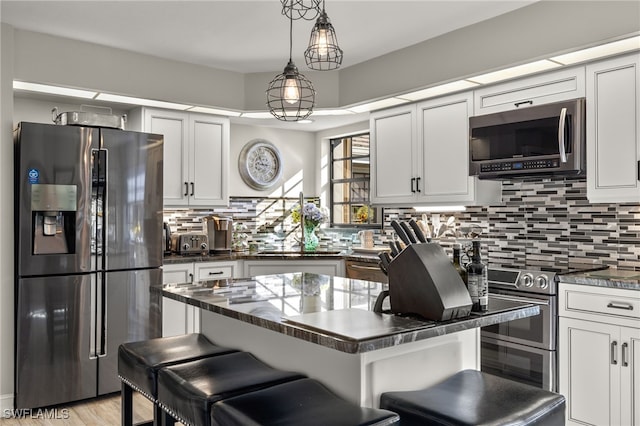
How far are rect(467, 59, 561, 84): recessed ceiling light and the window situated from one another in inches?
75.2

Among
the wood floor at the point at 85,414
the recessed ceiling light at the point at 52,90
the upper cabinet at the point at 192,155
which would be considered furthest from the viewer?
the upper cabinet at the point at 192,155

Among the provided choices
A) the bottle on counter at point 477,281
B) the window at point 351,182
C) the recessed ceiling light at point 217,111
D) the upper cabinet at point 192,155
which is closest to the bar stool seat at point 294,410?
the bottle on counter at point 477,281

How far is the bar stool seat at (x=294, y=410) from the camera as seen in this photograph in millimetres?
1518

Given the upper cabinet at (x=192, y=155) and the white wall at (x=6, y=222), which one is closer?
the white wall at (x=6, y=222)

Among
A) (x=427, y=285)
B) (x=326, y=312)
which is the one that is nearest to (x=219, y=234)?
(x=326, y=312)

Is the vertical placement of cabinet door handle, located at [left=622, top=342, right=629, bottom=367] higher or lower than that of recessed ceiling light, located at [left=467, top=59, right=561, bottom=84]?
A: lower

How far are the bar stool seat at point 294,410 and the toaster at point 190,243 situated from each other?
2796mm

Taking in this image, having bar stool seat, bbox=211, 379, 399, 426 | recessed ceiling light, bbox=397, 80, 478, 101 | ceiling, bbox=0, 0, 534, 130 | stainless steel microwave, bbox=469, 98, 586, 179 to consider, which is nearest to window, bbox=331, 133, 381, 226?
recessed ceiling light, bbox=397, 80, 478, 101

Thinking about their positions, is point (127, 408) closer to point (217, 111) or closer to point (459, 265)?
point (459, 265)

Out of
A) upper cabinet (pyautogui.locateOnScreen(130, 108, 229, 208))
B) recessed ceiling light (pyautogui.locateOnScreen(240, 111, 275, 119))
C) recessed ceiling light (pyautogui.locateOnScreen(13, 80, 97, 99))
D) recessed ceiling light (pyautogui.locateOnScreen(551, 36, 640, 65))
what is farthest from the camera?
recessed ceiling light (pyautogui.locateOnScreen(240, 111, 275, 119))

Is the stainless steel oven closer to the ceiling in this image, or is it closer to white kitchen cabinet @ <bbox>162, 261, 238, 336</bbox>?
the ceiling

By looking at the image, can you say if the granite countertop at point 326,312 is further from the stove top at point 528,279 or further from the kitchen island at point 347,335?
the stove top at point 528,279

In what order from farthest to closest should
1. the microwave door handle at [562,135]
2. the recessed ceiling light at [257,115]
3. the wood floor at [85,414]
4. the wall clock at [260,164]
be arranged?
the wall clock at [260,164] → the recessed ceiling light at [257,115] → the wood floor at [85,414] → the microwave door handle at [562,135]

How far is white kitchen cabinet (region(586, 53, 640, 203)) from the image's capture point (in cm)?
285
